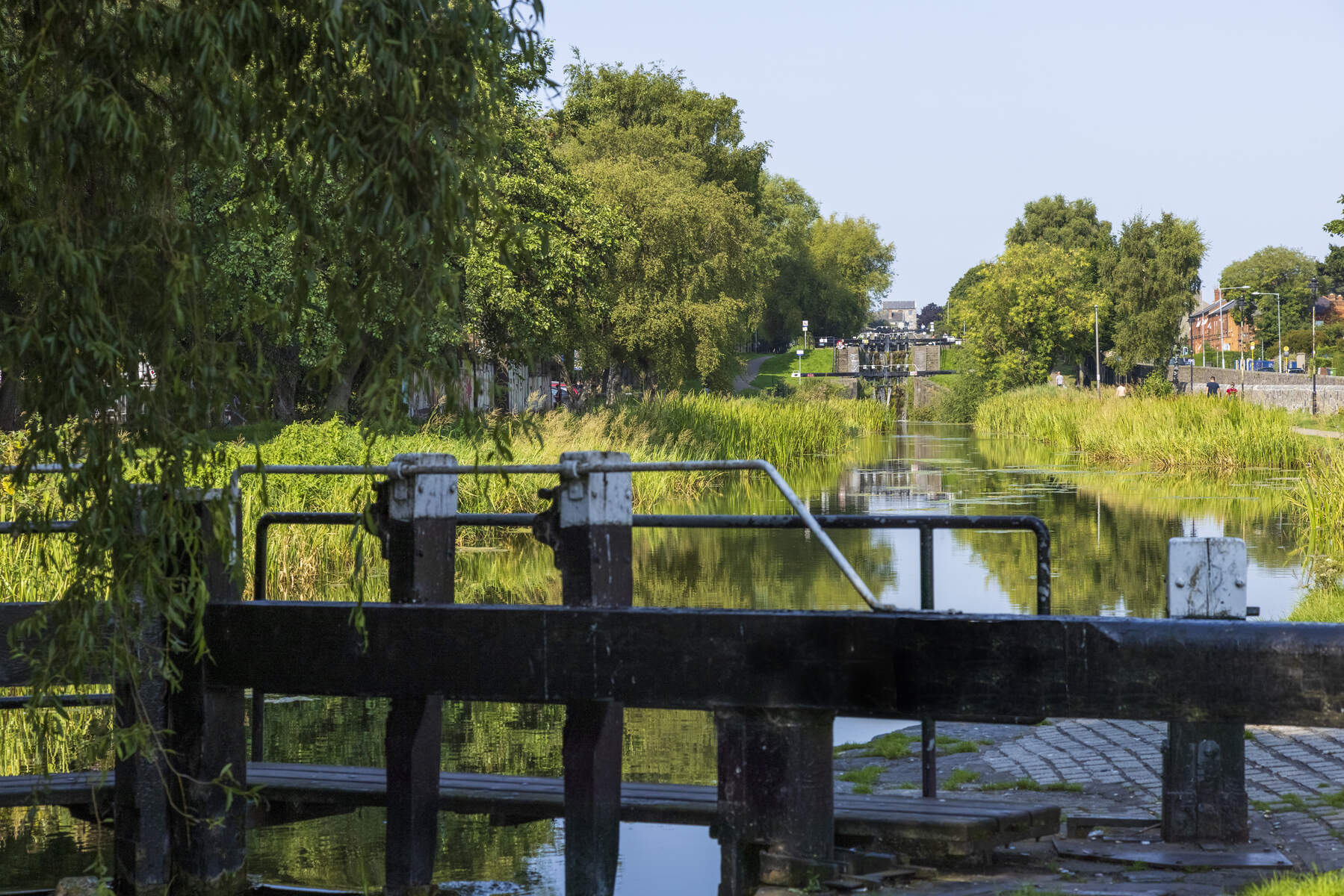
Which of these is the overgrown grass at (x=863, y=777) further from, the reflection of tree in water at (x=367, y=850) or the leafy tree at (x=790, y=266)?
the leafy tree at (x=790, y=266)

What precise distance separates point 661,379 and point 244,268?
2047 centimetres

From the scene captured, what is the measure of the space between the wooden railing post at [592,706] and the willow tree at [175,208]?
4.04 ft

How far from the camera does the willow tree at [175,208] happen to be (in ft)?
14.4

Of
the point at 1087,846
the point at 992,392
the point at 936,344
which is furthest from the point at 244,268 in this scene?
the point at 936,344

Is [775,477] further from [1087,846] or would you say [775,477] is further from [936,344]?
[936,344]

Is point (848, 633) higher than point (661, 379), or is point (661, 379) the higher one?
point (661, 379)

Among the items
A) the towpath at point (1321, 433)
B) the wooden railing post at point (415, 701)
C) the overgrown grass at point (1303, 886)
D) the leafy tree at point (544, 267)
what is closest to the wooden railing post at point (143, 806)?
the wooden railing post at point (415, 701)

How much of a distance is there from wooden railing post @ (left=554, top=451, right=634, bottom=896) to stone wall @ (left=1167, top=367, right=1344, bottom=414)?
3994 cm

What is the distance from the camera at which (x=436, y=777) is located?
6.18m

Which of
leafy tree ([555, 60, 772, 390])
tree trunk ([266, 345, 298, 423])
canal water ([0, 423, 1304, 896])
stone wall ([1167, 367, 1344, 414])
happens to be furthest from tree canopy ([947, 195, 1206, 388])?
tree trunk ([266, 345, 298, 423])

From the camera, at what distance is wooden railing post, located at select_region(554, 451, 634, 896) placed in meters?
5.68

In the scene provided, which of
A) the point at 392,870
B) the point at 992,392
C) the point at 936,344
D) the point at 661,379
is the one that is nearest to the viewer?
the point at 392,870

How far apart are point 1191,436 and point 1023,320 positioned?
129ft

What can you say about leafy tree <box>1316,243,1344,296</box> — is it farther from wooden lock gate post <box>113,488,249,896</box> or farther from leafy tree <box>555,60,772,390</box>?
wooden lock gate post <box>113,488,249,896</box>
